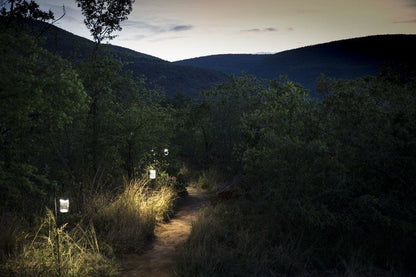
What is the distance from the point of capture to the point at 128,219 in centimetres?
652

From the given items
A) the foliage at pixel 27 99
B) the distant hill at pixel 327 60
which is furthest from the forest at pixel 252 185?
the distant hill at pixel 327 60

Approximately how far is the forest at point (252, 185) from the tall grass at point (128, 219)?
0.03 meters

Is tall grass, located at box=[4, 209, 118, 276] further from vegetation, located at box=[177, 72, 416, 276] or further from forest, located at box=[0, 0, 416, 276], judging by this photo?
vegetation, located at box=[177, 72, 416, 276]

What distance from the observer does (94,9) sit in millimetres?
9156

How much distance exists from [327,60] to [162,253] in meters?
111

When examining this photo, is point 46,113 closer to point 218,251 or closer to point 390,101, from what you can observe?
point 218,251

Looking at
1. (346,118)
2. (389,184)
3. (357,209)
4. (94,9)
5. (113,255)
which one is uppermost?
(94,9)

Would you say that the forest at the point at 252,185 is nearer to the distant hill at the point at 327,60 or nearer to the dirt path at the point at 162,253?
the dirt path at the point at 162,253

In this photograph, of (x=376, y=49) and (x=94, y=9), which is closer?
(x=94, y=9)

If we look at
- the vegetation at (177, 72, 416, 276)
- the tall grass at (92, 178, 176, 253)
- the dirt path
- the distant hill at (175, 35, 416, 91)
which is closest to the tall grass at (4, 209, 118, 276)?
the dirt path

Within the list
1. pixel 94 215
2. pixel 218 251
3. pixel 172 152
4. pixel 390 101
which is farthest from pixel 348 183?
pixel 172 152

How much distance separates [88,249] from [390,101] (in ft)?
20.8

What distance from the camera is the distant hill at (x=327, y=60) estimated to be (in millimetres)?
74606

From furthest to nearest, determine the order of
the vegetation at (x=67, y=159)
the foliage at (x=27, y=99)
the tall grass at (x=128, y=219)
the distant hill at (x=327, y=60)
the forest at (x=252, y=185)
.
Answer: the distant hill at (x=327, y=60) < the tall grass at (x=128, y=219) < the forest at (x=252, y=185) < the vegetation at (x=67, y=159) < the foliage at (x=27, y=99)
